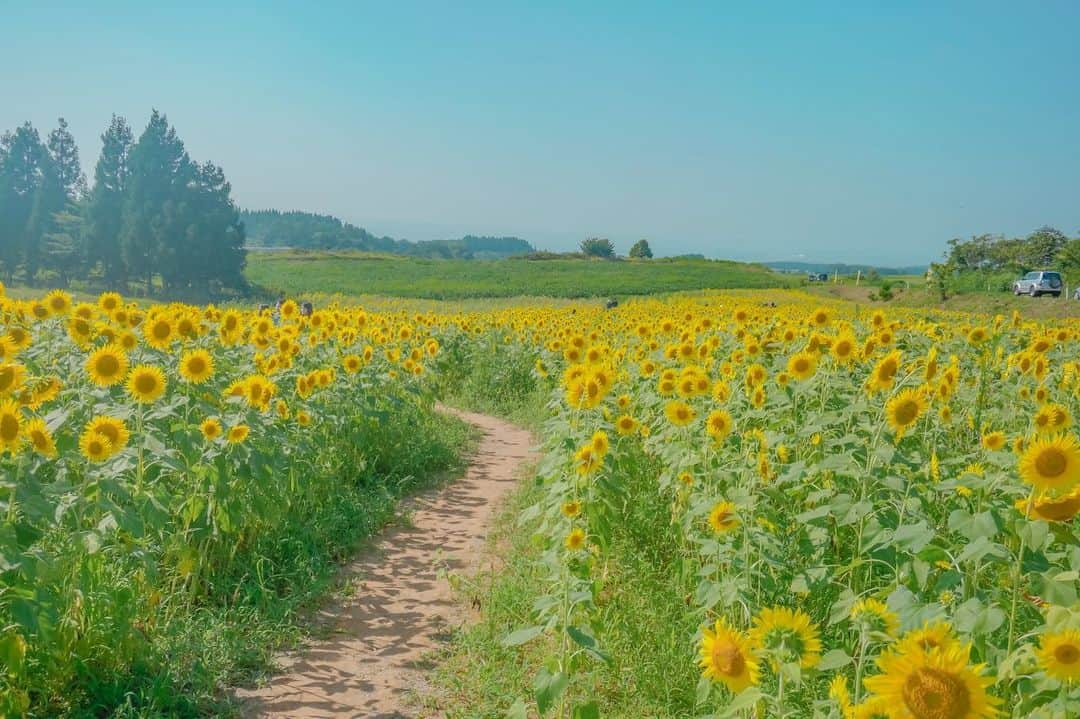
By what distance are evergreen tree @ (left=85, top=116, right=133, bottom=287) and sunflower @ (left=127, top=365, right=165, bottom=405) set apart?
1687 inches

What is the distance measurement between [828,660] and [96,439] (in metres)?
2.80

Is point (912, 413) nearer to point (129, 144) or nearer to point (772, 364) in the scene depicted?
point (772, 364)

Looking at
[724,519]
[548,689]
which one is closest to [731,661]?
[548,689]

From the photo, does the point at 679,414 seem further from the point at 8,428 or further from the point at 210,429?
the point at 8,428

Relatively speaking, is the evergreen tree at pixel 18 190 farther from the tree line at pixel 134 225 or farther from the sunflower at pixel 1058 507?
the sunflower at pixel 1058 507

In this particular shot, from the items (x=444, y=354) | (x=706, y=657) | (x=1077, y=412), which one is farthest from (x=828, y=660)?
(x=444, y=354)

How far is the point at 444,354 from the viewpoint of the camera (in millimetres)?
10852

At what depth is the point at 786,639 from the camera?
66.8 inches

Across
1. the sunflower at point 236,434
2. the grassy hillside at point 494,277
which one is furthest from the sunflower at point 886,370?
the grassy hillside at point 494,277

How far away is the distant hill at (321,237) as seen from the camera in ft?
369

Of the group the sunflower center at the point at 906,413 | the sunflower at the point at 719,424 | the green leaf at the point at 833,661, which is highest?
the sunflower center at the point at 906,413

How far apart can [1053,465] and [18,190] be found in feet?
192

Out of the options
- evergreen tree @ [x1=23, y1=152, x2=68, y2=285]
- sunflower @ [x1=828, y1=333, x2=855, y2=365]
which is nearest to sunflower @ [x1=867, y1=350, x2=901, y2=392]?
sunflower @ [x1=828, y1=333, x2=855, y2=365]

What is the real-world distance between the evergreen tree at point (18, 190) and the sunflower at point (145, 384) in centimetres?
4807
